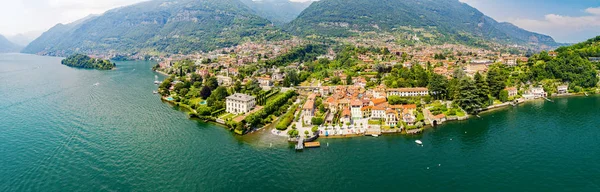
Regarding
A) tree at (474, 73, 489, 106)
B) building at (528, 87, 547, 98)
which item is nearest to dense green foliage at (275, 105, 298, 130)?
tree at (474, 73, 489, 106)

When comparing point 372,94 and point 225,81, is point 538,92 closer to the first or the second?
point 372,94

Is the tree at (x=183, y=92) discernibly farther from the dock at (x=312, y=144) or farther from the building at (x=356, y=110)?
the dock at (x=312, y=144)

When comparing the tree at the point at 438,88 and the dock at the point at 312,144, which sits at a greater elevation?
the tree at the point at 438,88

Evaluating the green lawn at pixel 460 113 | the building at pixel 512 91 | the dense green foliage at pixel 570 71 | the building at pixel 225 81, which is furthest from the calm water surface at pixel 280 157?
the building at pixel 225 81

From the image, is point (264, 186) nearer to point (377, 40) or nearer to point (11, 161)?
point (11, 161)

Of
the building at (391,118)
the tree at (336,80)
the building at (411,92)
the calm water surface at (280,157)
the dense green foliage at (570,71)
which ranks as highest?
the dense green foliage at (570,71)

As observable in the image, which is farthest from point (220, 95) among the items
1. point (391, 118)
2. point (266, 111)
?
point (391, 118)
